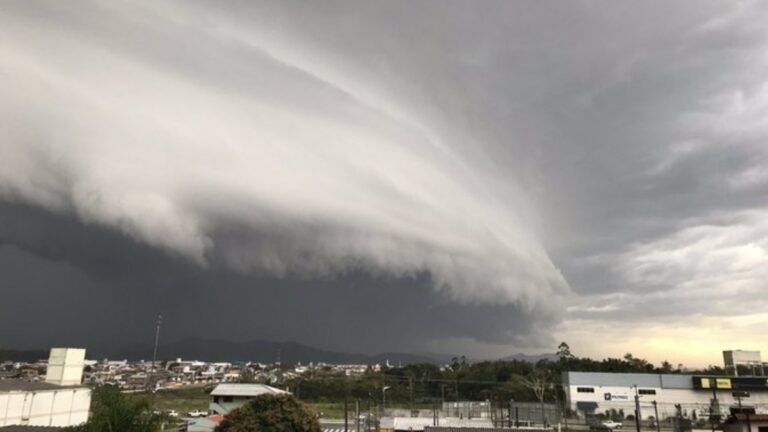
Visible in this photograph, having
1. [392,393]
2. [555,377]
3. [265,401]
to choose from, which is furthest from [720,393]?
[265,401]

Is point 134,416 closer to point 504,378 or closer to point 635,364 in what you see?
point 504,378

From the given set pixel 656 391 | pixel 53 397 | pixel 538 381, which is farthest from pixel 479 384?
pixel 53 397

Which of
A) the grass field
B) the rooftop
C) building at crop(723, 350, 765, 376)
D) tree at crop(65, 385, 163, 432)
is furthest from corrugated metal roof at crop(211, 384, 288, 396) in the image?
building at crop(723, 350, 765, 376)

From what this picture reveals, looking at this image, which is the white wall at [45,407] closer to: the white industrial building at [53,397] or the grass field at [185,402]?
the white industrial building at [53,397]

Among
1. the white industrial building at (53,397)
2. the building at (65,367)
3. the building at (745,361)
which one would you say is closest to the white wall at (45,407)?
the white industrial building at (53,397)

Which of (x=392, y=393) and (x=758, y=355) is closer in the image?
(x=758, y=355)

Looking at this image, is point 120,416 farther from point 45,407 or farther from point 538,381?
point 538,381

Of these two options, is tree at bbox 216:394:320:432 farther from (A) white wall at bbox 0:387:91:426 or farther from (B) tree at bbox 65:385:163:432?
(A) white wall at bbox 0:387:91:426
